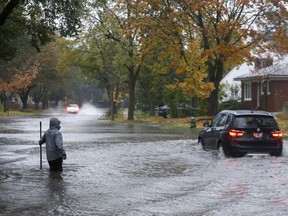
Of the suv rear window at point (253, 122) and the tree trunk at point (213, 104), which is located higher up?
the tree trunk at point (213, 104)

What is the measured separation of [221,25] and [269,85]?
13929mm

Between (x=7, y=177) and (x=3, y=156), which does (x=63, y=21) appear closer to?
(x=3, y=156)

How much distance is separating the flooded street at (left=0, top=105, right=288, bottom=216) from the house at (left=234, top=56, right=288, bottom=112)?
28847 millimetres

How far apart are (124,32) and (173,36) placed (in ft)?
13.2

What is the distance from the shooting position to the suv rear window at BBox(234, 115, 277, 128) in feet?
53.9

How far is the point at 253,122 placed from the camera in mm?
16500

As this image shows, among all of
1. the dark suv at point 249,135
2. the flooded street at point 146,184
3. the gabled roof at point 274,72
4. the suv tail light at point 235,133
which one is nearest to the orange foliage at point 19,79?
the gabled roof at point 274,72

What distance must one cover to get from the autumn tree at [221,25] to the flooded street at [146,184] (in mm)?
18632

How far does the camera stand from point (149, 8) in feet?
134

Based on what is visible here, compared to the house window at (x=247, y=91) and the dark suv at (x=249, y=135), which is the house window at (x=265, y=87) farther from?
the dark suv at (x=249, y=135)

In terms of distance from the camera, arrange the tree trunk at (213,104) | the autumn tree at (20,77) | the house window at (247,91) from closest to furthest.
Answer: the tree trunk at (213,104) → the house window at (247,91) → the autumn tree at (20,77)

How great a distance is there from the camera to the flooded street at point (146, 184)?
9.26m

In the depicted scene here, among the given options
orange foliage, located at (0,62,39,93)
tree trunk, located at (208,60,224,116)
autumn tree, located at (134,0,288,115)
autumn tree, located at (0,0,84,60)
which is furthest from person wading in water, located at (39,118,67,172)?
orange foliage, located at (0,62,39,93)

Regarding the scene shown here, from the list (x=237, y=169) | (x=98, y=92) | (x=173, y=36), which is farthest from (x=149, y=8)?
(x=98, y=92)
